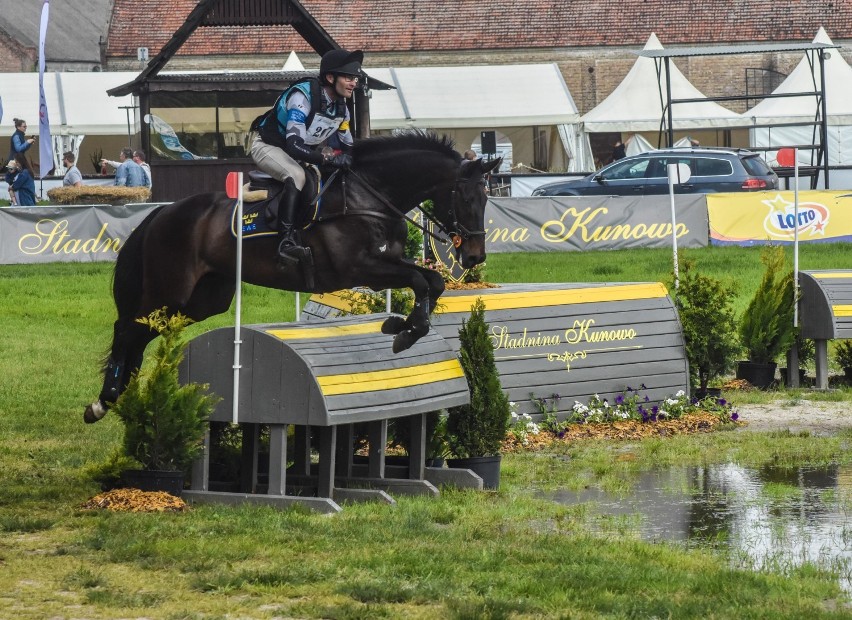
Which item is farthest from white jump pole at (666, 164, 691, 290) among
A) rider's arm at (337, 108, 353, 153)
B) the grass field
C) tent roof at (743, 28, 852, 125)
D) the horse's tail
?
tent roof at (743, 28, 852, 125)

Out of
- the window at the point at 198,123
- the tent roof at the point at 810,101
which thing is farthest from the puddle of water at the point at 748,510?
the tent roof at the point at 810,101

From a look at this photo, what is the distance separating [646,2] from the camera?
183ft

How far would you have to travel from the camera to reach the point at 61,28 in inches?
2297

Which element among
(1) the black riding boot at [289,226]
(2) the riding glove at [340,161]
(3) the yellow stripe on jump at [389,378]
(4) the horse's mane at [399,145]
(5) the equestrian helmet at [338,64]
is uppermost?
(5) the equestrian helmet at [338,64]

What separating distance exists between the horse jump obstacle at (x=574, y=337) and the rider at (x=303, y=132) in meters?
2.05

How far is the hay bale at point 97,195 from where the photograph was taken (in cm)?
2538

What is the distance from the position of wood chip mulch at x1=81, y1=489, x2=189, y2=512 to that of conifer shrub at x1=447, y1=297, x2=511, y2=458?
2051mm

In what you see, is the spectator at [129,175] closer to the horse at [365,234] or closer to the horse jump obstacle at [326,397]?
the horse at [365,234]

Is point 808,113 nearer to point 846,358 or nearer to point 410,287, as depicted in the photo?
point 846,358

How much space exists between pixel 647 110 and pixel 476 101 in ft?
16.3

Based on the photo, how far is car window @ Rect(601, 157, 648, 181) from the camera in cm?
3055

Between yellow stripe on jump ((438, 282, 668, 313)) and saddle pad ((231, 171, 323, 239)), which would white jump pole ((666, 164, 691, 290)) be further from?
saddle pad ((231, 171, 323, 239))

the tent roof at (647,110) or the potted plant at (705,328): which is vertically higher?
the tent roof at (647,110)

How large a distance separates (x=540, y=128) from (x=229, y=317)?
27.2 meters
